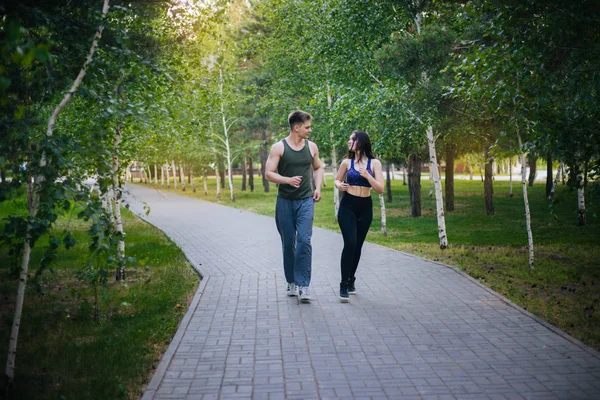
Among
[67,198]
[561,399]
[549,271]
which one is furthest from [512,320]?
[67,198]

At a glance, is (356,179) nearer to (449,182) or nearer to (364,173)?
(364,173)

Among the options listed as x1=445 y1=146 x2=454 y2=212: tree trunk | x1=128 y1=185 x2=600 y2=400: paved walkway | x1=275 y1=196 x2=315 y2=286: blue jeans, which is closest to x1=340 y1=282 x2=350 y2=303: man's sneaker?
x1=128 y1=185 x2=600 y2=400: paved walkway

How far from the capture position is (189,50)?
9.70 metres

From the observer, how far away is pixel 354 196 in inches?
276

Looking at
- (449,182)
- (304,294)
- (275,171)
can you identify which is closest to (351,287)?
(304,294)

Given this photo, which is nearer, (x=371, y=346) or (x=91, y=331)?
(x=371, y=346)

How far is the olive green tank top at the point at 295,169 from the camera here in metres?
6.88

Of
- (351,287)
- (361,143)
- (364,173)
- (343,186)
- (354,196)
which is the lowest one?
(351,287)

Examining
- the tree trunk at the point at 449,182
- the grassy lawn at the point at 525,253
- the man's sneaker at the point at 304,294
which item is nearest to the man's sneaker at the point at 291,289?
the man's sneaker at the point at 304,294

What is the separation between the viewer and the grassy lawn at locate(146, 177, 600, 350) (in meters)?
6.94

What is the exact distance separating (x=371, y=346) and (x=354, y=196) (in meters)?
2.26

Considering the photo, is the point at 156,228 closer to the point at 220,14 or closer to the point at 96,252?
the point at 220,14

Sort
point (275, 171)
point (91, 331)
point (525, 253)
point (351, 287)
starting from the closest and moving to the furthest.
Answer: point (91, 331) → point (275, 171) → point (351, 287) → point (525, 253)

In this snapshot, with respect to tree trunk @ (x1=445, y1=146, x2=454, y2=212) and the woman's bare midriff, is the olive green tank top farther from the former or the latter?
tree trunk @ (x1=445, y1=146, x2=454, y2=212)
